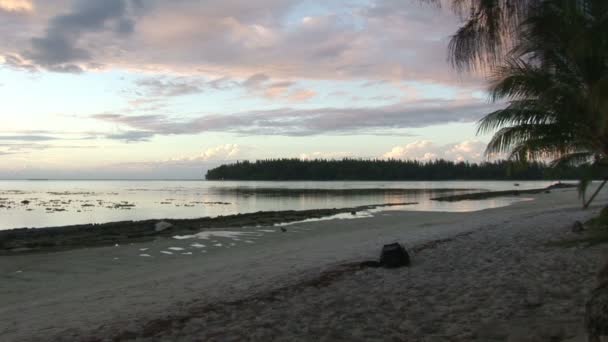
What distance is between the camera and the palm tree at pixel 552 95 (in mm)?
8445

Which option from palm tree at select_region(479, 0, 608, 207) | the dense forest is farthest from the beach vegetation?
the dense forest

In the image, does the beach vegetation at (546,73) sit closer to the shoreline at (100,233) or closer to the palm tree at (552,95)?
the palm tree at (552,95)

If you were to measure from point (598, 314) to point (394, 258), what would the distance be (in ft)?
19.6

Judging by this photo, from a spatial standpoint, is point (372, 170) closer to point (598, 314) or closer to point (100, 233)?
point (100, 233)

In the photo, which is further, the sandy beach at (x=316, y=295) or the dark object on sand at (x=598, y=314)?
the sandy beach at (x=316, y=295)

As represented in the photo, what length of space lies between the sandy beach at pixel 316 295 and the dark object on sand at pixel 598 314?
967 mm

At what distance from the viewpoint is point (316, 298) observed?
6887mm

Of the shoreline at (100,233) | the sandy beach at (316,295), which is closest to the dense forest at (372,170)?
the shoreline at (100,233)

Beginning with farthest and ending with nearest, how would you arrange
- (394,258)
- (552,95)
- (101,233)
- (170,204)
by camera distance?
(170,204) < (101,233) < (552,95) < (394,258)

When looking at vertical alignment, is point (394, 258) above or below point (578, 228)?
below

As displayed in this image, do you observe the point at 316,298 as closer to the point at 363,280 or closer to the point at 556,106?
the point at 363,280

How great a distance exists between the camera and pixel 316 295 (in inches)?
279

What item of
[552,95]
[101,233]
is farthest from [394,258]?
[101,233]

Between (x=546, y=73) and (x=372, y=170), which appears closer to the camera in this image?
(x=546, y=73)
